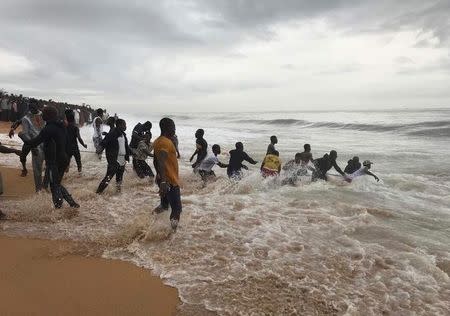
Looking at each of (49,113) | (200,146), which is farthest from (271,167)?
(49,113)

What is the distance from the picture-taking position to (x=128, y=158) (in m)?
9.20

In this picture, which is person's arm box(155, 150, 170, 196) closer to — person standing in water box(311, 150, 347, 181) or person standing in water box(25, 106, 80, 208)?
person standing in water box(25, 106, 80, 208)

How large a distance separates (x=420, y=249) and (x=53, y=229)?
5453 millimetres

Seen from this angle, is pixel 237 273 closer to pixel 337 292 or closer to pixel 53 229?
pixel 337 292

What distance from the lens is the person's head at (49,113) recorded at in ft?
22.1

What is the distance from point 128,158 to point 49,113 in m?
2.64

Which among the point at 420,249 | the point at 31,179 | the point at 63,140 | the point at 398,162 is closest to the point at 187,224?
the point at 63,140

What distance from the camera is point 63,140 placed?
22.4 ft

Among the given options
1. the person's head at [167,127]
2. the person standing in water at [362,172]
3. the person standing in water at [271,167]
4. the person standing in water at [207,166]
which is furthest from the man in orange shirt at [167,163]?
the person standing in water at [362,172]

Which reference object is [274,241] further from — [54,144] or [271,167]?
[271,167]

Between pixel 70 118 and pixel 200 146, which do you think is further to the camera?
pixel 200 146

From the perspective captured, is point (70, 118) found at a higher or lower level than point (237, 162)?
higher

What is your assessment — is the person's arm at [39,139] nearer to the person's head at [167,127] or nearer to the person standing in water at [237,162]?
the person's head at [167,127]

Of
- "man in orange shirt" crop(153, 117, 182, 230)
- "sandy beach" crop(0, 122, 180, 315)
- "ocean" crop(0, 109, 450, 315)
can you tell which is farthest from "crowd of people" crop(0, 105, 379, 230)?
"sandy beach" crop(0, 122, 180, 315)
